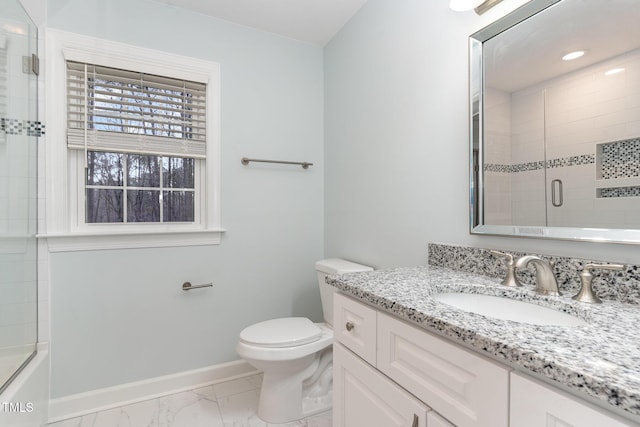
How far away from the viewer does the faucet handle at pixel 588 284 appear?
831 mm

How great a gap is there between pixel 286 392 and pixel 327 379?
0.87 ft

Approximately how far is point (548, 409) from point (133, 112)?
7.25ft

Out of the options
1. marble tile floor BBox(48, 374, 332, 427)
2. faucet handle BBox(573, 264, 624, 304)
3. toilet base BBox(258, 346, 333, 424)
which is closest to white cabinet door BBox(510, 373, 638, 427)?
faucet handle BBox(573, 264, 624, 304)

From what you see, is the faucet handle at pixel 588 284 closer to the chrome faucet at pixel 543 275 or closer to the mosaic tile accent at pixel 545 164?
the chrome faucet at pixel 543 275

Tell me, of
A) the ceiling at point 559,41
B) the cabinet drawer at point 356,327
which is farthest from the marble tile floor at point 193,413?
the ceiling at point 559,41

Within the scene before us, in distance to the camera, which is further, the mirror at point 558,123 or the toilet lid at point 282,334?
the toilet lid at point 282,334

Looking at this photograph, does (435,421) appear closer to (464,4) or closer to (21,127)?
(464,4)

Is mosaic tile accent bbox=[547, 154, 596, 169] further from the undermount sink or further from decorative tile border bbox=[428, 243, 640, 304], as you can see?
the undermount sink

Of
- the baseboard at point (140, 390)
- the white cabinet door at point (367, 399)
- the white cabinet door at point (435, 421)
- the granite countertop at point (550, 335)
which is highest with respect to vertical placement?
the granite countertop at point (550, 335)

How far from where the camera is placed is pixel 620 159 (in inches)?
34.4

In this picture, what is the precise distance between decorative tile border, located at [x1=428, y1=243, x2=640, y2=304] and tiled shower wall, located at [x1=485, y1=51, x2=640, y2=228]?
0.13 metres

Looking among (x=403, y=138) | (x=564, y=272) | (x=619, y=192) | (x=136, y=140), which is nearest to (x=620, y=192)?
(x=619, y=192)

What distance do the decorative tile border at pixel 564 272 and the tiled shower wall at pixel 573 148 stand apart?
127mm

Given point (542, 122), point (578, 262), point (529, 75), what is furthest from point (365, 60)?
point (578, 262)
